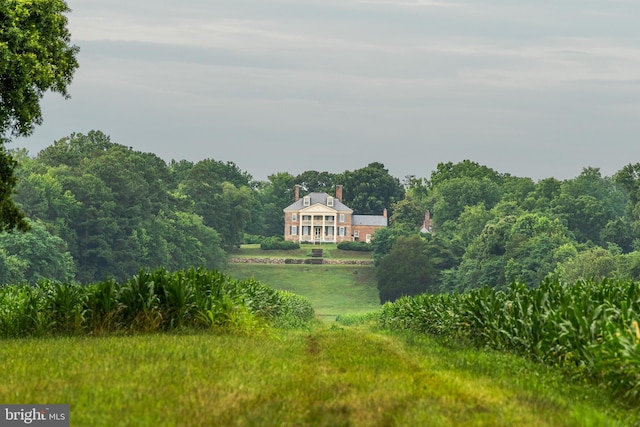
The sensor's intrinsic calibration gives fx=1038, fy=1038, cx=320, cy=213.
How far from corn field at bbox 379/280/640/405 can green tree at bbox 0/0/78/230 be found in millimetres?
12302

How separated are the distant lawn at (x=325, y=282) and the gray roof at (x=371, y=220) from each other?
125 ft

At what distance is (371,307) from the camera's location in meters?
122

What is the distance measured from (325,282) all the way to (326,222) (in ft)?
152

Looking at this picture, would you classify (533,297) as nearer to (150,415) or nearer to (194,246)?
(150,415)

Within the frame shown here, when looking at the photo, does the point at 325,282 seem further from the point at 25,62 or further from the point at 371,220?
the point at 25,62

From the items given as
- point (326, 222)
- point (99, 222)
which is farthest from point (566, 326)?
point (326, 222)

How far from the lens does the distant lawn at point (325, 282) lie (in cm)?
12269

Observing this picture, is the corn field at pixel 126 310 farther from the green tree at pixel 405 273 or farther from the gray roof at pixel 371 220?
the gray roof at pixel 371 220

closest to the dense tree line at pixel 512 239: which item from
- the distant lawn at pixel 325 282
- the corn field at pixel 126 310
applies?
the distant lawn at pixel 325 282

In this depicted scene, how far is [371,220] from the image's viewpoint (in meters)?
183

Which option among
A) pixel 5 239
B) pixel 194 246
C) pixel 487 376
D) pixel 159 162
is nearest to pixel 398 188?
pixel 159 162

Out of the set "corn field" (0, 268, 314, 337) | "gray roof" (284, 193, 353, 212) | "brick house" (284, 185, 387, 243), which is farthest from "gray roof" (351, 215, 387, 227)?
"corn field" (0, 268, 314, 337)

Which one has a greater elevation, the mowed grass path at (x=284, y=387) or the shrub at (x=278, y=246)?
the shrub at (x=278, y=246)

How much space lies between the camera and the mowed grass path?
419 inches
